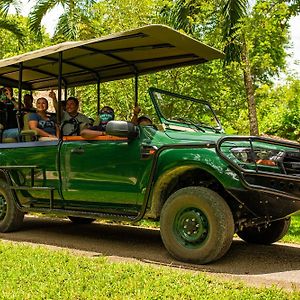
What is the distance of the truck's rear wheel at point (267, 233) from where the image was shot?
677cm

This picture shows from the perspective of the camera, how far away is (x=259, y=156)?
18.7 ft

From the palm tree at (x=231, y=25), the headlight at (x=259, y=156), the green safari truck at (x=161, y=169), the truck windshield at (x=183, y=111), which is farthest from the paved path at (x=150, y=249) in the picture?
the palm tree at (x=231, y=25)

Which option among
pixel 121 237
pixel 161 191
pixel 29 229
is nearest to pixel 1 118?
pixel 29 229

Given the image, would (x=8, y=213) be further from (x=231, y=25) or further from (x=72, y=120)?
(x=231, y=25)

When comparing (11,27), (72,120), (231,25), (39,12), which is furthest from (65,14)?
(72,120)

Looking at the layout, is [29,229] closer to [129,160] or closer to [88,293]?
[129,160]

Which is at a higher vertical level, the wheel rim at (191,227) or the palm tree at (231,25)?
the palm tree at (231,25)

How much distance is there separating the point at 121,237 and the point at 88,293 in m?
3.43

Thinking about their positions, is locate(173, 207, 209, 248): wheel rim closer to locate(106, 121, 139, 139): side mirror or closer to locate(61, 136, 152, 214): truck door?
locate(61, 136, 152, 214): truck door

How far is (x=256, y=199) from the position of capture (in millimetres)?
5500

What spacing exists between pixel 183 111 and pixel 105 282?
3631 mm

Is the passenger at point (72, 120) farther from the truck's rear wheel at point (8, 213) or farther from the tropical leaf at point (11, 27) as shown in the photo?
the tropical leaf at point (11, 27)

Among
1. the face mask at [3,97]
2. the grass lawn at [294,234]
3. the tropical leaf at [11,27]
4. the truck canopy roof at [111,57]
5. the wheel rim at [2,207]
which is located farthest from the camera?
the tropical leaf at [11,27]

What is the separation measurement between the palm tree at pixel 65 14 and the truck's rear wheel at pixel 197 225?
10.1 metres
